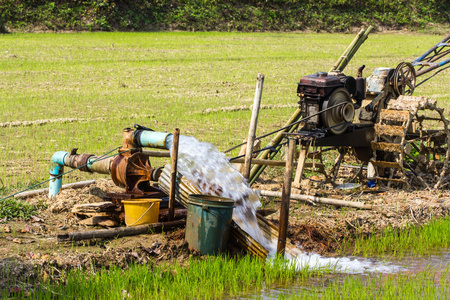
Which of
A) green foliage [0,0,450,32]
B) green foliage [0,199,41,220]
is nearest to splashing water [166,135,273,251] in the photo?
green foliage [0,199,41,220]

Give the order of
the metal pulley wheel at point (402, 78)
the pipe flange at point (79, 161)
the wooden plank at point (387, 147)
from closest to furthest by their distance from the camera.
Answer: the pipe flange at point (79, 161)
the wooden plank at point (387, 147)
the metal pulley wheel at point (402, 78)

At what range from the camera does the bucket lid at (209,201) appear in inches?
263

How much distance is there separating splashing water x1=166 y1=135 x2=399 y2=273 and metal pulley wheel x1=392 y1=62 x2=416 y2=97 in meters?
3.66

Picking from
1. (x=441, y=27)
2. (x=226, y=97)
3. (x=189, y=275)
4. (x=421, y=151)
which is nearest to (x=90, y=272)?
(x=189, y=275)

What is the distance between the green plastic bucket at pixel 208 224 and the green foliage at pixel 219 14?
2664 cm

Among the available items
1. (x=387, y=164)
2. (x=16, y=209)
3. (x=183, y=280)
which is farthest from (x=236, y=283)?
(x=387, y=164)

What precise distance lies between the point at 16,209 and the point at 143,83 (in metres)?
12.5

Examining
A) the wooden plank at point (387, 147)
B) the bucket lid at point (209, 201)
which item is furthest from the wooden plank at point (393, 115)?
the bucket lid at point (209, 201)

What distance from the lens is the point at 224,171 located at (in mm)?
7918

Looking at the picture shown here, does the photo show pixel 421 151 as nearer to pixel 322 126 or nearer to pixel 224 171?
pixel 322 126

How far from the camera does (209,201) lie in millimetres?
6688

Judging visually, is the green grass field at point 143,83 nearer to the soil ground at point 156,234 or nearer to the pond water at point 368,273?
the soil ground at point 156,234

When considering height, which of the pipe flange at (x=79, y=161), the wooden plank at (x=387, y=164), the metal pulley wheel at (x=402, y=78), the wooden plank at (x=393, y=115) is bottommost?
the pipe flange at (x=79, y=161)

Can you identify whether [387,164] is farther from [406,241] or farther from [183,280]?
[183,280]
